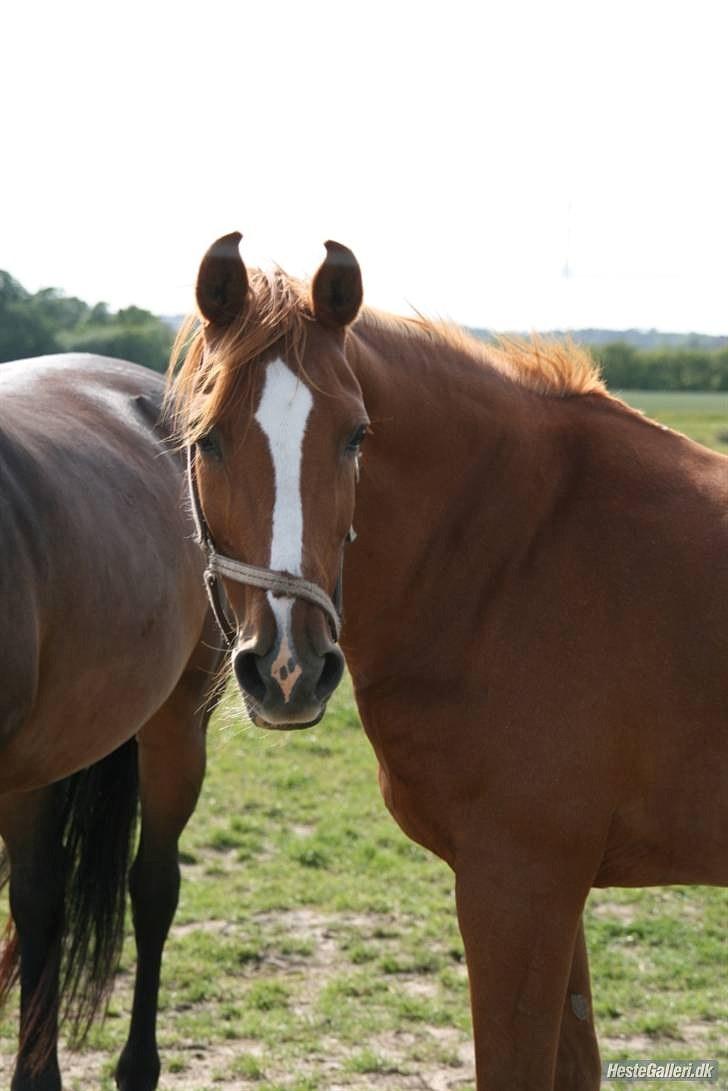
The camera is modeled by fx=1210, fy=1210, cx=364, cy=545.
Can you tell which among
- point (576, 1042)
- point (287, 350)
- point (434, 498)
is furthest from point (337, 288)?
point (576, 1042)

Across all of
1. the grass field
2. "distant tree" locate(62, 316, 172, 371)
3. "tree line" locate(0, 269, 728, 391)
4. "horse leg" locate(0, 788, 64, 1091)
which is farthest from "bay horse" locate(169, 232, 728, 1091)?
"distant tree" locate(62, 316, 172, 371)

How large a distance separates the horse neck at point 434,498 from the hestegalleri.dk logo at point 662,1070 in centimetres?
159

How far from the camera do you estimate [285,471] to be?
6.97 feet

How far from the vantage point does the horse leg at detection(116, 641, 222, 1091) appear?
13.1 ft

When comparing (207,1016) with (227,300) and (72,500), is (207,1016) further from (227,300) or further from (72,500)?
(227,300)

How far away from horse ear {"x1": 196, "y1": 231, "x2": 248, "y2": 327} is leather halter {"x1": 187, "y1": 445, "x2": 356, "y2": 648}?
0.93ft

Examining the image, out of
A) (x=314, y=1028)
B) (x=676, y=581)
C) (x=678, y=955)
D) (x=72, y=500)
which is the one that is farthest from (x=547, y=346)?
(x=678, y=955)

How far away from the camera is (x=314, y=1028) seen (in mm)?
3855

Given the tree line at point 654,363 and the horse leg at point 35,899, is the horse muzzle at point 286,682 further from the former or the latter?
the tree line at point 654,363

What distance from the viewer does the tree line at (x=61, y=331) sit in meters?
9.31

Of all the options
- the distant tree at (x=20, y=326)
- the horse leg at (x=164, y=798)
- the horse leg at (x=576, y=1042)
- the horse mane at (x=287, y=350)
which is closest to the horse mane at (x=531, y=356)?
the horse mane at (x=287, y=350)

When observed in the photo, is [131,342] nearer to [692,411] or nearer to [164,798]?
[164,798]

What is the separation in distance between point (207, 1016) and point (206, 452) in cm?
245

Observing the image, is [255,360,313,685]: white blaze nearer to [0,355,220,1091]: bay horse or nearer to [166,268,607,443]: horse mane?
[166,268,607,443]: horse mane
